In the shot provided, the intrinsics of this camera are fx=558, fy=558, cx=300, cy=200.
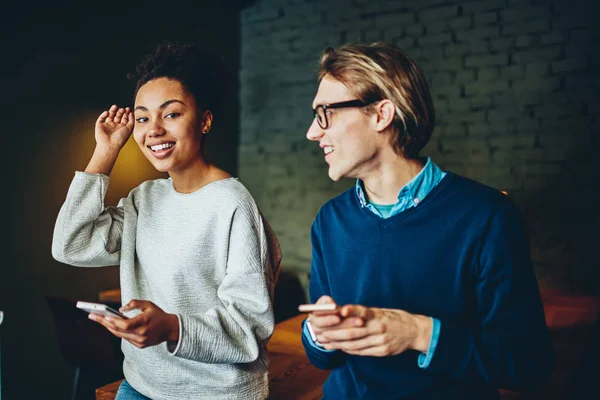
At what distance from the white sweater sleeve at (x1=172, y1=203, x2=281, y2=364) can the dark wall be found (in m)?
1.60

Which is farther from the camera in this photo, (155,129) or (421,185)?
(155,129)

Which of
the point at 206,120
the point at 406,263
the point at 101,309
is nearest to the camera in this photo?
the point at 101,309

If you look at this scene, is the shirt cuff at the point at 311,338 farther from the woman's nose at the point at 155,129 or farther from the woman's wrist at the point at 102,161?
the woman's wrist at the point at 102,161

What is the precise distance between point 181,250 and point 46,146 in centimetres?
227

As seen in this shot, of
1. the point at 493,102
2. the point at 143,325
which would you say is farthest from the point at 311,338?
the point at 493,102

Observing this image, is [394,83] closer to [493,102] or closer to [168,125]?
[168,125]

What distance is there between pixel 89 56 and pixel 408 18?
2.39 metres

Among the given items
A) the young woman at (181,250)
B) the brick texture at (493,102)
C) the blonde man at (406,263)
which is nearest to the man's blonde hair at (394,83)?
the blonde man at (406,263)

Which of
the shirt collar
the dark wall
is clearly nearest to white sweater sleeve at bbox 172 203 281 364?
the shirt collar

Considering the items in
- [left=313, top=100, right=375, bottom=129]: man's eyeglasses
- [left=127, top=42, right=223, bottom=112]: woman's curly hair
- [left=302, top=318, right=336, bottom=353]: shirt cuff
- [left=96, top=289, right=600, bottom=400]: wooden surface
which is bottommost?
[left=96, top=289, right=600, bottom=400]: wooden surface

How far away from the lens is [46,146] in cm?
322

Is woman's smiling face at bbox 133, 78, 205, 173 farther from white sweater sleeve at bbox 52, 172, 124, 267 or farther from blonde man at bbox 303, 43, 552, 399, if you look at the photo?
blonde man at bbox 303, 43, 552, 399

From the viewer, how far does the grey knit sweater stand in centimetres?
124

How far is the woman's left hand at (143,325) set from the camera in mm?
1079
